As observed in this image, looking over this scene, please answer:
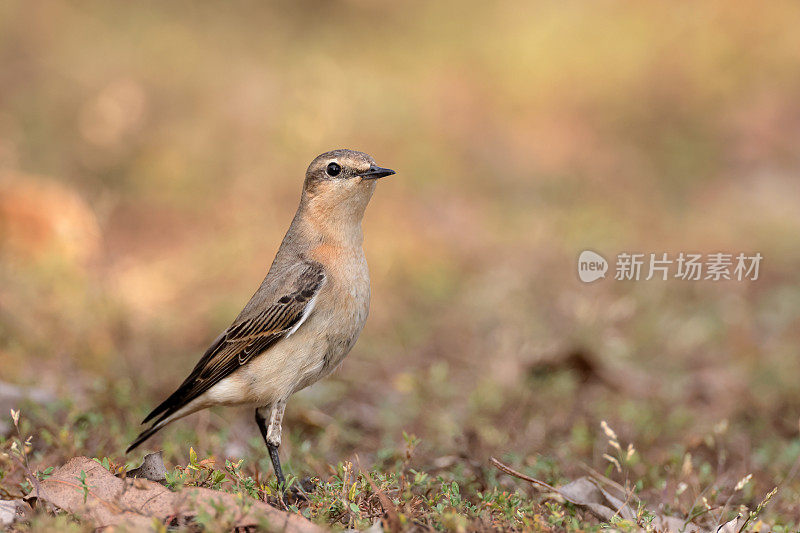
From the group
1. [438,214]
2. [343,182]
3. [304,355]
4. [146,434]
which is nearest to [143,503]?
[146,434]

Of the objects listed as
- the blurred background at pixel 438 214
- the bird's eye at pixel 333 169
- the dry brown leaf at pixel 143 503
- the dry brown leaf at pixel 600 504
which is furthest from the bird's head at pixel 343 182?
the dry brown leaf at pixel 143 503

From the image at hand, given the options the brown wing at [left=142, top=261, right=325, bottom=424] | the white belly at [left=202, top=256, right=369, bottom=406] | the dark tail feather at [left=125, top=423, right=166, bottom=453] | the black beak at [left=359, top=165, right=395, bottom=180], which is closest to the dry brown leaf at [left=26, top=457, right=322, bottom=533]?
the dark tail feather at [left=125, top=423, right=166, bottom=453]

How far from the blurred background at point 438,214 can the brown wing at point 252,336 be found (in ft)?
2.21

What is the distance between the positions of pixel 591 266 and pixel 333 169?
199 inches

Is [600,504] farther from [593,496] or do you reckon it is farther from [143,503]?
[143,503]

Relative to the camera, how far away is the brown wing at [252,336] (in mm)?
4621

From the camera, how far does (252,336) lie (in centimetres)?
473

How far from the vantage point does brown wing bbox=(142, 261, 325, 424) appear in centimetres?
462

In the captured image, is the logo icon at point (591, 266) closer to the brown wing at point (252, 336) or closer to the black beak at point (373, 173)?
the black beak at point (373, 173)

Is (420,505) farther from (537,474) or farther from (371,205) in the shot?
(371,205)

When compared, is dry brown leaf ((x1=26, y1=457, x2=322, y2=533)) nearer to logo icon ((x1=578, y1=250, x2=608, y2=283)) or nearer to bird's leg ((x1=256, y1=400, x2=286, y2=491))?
bird's leg ((x1=256, y1=400, x2=286, y2=491))

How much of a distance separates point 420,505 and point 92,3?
1448 centimetres

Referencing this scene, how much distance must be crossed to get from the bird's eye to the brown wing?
568mm

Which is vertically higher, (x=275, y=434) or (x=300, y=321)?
(x=300, y=321)
